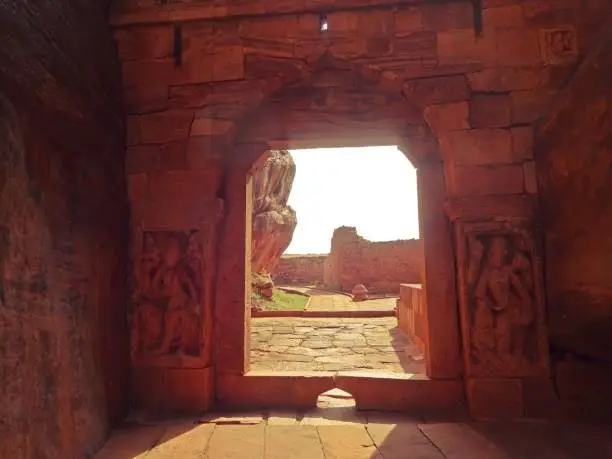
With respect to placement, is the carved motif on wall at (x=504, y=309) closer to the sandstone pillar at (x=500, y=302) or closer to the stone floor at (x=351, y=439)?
the sandstone pillar at (x=500, y=302)

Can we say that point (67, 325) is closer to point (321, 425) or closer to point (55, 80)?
point (55, 80)

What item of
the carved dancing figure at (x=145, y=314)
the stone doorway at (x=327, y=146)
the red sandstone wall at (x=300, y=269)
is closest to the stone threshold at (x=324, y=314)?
the stone doorway at (x=327, y=146)

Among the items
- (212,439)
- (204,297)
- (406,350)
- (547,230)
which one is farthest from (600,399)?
(204,297)

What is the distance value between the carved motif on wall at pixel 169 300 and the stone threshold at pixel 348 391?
0.57m

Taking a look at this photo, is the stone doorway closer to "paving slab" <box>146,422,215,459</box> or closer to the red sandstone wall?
"paving slab" <box>146,422,215,459</box>

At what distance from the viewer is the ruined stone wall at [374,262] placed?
1633 cm

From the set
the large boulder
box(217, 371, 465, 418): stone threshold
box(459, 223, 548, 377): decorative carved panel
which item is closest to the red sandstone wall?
the large boulder

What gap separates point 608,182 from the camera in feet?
8.35

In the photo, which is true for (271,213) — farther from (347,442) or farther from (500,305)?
(347,442)

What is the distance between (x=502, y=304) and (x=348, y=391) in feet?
5.05

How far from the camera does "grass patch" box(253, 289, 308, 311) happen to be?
10744 mm

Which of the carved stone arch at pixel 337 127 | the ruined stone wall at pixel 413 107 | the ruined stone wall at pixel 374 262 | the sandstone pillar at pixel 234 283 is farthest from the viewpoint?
the ruined stone wall at pixel 374 262

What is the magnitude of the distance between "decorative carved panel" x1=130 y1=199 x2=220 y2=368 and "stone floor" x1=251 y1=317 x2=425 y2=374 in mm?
1140

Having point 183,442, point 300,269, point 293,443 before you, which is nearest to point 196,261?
point 183,442
